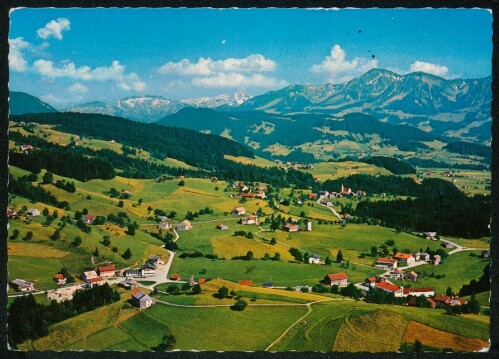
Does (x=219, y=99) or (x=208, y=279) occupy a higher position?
(x=219, y=99)

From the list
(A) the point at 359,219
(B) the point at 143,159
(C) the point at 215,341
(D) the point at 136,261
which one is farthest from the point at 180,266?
(B) the point at 143,159

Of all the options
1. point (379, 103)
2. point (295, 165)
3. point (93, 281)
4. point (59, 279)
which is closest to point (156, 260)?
point (93, 281)

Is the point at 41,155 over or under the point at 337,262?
over

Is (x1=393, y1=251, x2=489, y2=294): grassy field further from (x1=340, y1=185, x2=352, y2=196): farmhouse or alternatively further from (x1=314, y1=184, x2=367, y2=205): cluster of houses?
(x1=340, y1=185, x2=352, y2=196): farmhouse

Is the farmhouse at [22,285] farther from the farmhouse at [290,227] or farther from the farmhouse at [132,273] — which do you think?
the farmhouse at [290,227]

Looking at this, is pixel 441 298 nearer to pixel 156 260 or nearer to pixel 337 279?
pixel 337 279

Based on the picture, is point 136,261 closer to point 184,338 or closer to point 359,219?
point 184,338
